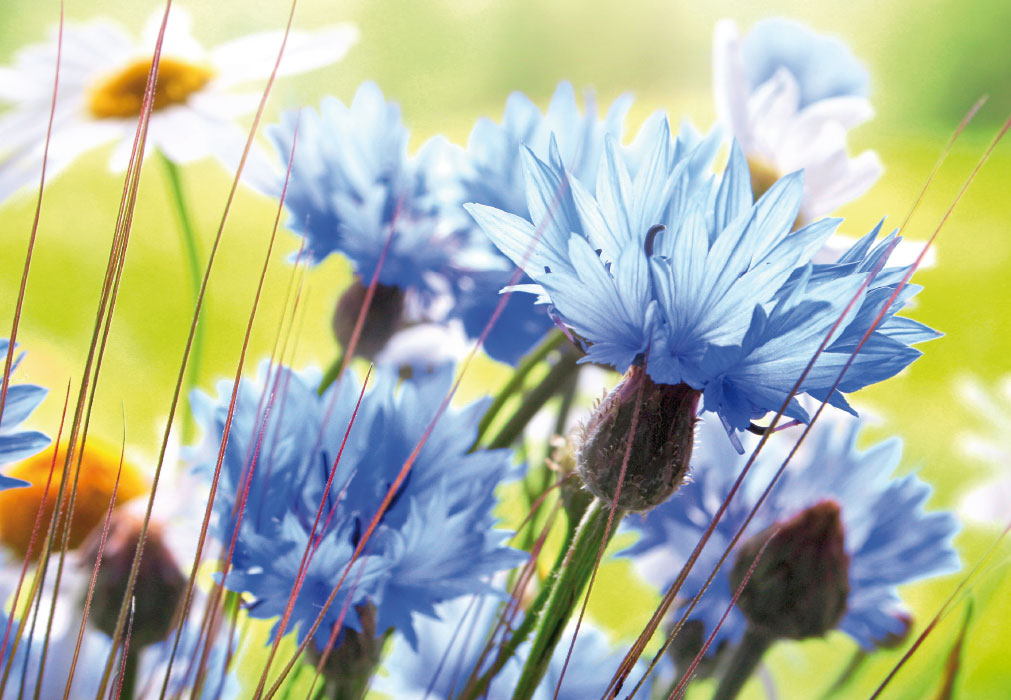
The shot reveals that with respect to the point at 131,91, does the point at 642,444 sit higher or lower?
lower

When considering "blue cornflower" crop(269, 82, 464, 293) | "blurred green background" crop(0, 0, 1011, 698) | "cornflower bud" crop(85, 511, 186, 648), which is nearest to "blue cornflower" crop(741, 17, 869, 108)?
"blue cornflower" crop(269, 82, 464, 293)

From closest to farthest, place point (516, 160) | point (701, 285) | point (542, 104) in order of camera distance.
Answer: point (701, 285), point (516, 160), point (542, 104)

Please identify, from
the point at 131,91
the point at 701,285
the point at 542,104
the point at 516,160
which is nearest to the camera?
the point at 701,285

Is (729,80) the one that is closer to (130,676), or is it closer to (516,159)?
(516,159)

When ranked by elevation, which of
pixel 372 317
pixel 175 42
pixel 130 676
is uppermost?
pixel 175 42

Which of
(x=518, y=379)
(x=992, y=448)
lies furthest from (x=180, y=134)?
(x=992, y=448)

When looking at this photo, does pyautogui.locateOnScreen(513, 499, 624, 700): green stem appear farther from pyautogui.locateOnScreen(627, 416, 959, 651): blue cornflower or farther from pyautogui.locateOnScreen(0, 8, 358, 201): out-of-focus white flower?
pyautogui.locateOnScreen(0, 8, 358, 201): out-of-focus white flower

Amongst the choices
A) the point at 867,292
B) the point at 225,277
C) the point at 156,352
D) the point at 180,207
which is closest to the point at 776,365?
the point at 867,292
